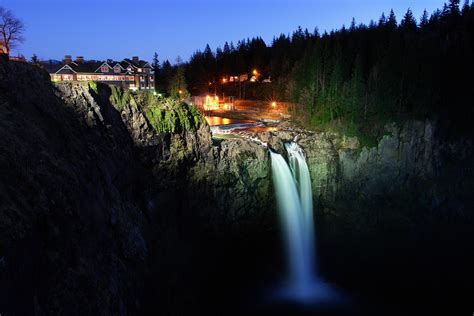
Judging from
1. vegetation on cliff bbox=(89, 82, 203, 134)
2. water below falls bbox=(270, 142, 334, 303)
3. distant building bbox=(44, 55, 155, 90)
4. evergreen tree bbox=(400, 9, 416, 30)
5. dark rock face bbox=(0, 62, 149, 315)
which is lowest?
water below falls bbox=(270, 142, 334, 303)

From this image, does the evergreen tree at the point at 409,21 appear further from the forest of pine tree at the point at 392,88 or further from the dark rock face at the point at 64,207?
the dark rock face at the point at 64,207

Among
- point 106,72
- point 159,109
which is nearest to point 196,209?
point 159,109

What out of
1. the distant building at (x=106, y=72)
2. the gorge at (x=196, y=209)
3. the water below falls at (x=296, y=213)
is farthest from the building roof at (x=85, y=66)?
the water below falls at (x=296, y=213)

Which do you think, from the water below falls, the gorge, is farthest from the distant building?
the water below falls

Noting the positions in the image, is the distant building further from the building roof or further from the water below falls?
the water below falls

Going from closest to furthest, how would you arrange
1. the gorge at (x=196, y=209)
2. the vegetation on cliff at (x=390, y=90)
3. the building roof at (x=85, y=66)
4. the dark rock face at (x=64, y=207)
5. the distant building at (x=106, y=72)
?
A: 1. the dark rock face at (x=64, y=207)
2. the gorge at (x=196, y=209)
3. the vegetation on cliff at (x=390, y=90)
4. the building roof at (x=85, y=66)
5. the distant building at (x=106, y=72)

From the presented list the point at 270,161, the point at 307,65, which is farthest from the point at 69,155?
the point at 307,65

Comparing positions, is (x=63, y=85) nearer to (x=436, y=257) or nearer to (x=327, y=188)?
(x=327, y=188)
